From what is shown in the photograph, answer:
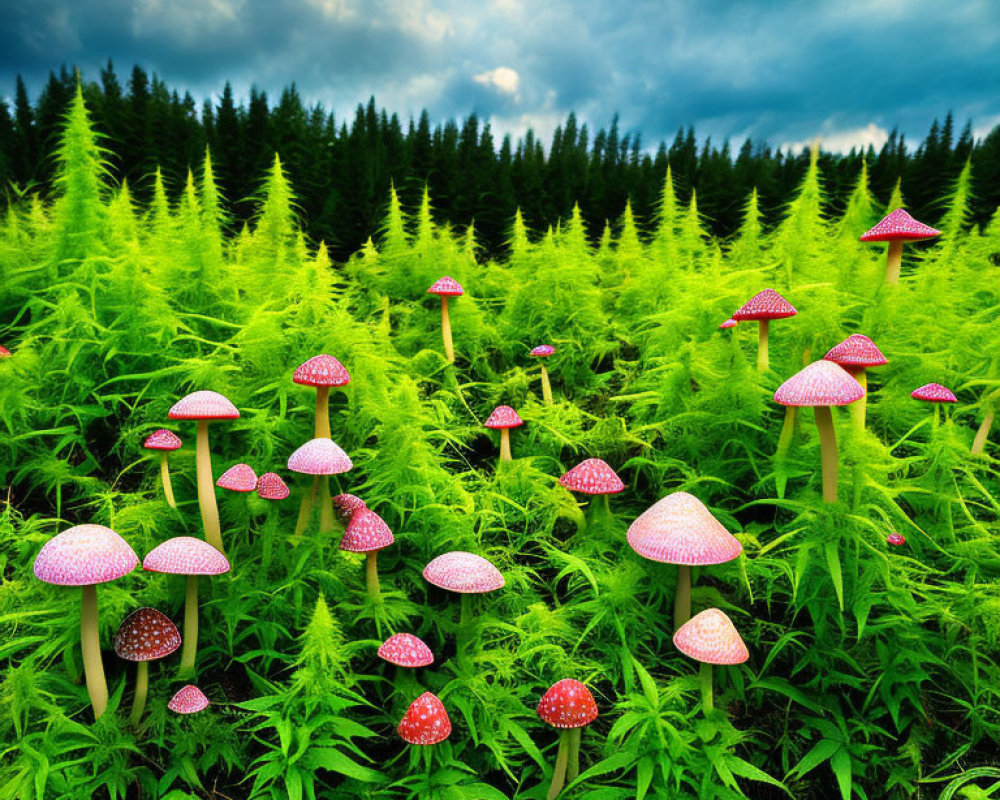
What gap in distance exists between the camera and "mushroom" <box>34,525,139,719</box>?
2408mm

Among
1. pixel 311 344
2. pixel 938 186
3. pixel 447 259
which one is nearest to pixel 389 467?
pixel 311 344

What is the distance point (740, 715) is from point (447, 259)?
5.87 meters

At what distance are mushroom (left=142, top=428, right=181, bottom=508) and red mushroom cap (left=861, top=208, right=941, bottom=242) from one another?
18.0 ft

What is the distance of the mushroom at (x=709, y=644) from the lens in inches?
98.9

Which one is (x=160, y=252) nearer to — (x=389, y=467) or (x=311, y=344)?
(x=311, y=344)

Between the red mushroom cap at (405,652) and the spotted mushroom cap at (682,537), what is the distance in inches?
49.8

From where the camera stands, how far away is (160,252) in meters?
5.89

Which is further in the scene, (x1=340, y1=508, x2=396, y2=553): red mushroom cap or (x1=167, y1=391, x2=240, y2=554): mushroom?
(x1=167, y1=391, x2=240, y2=554): mushroom

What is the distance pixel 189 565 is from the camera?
271 cm

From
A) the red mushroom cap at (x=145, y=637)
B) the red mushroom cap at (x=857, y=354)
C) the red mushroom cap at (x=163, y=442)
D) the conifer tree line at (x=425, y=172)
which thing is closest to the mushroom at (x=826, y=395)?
the red mushroom cap at (x=857, y=354)

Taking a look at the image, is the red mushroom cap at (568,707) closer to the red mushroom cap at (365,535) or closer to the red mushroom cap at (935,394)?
the red mushroom cap at (365,535)

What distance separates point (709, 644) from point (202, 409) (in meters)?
3.04

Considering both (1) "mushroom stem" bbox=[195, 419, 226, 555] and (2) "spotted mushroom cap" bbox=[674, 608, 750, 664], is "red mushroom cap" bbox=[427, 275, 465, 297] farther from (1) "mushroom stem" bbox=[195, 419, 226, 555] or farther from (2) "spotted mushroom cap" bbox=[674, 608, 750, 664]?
(2) "spotted mushroom cap" bbox=[674, 608, 750, 664]

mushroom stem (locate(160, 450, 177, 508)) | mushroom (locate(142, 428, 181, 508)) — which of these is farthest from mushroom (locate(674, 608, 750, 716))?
mushroom stem (locate(160, 450, 177, 508))
